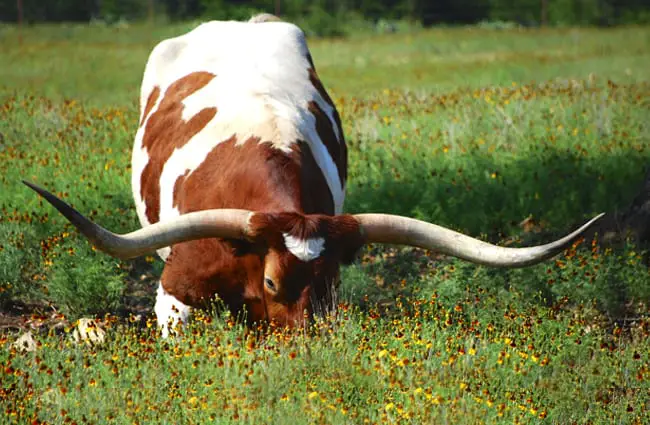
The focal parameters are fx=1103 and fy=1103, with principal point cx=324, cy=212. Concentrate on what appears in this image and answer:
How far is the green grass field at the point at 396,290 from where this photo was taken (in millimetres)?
5207

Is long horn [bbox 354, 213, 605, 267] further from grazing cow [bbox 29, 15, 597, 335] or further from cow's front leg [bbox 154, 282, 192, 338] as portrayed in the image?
cow's front leg [bbox 154, 282, 192, 338]

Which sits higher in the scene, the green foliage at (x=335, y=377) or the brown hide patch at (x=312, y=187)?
the brown hide patch at (x=312, y=187)

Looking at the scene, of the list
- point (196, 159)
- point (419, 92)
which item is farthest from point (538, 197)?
point (419, 92)

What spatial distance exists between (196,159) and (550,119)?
6.40 meters

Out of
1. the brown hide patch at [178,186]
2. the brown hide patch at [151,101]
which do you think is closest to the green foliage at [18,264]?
the brown hide patch at [151,101]

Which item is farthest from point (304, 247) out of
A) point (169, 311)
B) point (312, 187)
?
point (169, 311)

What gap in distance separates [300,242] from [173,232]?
65 centimetres

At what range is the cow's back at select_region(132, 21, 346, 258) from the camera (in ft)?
22.3

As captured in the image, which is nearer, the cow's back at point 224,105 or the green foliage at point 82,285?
the cow's back at point 224,105

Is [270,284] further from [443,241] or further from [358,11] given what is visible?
[358,11]

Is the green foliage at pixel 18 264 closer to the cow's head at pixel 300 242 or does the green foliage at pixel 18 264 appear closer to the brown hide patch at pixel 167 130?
the brown hide patch at pixel 167 130

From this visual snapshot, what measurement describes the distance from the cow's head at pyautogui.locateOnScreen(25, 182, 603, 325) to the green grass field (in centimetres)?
20

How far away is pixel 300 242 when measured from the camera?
5.61 meters

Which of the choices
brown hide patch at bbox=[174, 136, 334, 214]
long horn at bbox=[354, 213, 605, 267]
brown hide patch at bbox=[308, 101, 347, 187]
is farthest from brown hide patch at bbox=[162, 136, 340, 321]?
brown hide patch at bbox=[308, 101, 347, 187]
